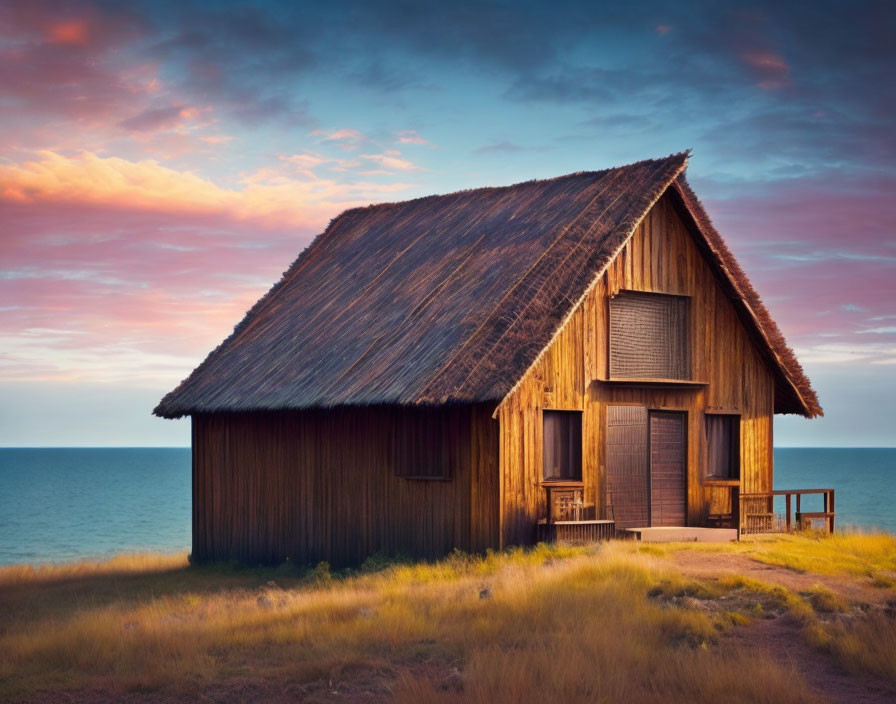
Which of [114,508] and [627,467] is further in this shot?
[114,508]

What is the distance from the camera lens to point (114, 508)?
97.5 metres

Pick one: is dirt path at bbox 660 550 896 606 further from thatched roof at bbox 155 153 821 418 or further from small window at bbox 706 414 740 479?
small window at bbox 706 414 740 479

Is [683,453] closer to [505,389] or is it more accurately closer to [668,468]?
[668,468]

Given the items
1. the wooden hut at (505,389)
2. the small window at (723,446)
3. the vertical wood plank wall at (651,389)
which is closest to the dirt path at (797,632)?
the vertical wood plank wall at (651,389)

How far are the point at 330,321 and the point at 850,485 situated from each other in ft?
364

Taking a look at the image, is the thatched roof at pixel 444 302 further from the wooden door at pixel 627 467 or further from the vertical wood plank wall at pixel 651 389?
the wooden door at pixel 627 467

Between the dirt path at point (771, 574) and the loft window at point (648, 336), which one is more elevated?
the loft window at point (648, 336)

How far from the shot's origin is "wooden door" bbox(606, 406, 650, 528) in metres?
24.3

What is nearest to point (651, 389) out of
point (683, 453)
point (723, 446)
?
point (683, 453)

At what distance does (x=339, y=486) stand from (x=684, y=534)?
709cm

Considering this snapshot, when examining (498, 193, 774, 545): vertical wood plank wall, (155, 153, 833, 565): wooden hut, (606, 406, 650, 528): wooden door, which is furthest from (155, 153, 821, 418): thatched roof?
(606, 406, 650, 528): wooden door

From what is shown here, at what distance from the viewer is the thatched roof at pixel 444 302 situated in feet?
72.6

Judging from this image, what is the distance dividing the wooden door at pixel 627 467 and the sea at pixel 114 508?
7.48 meters

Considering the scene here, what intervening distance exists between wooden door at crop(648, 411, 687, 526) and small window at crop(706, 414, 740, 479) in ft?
4.05
